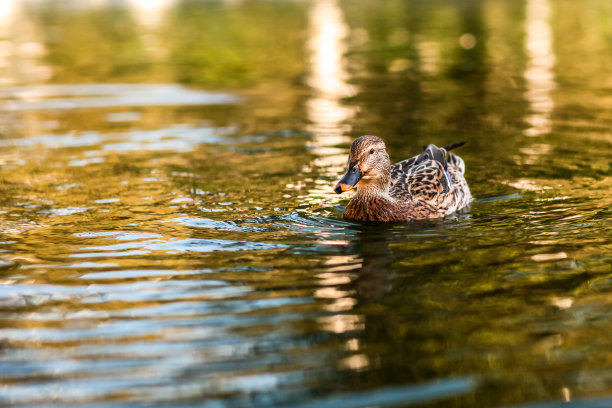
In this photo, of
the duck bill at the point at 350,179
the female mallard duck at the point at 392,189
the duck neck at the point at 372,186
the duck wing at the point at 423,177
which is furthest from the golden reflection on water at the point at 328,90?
the duck bill at the point at 350,179

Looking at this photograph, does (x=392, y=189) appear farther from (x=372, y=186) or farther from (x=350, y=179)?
(x=350, y=179)

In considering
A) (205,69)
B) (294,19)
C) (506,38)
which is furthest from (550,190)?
(294,19)

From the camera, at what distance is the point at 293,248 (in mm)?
8500

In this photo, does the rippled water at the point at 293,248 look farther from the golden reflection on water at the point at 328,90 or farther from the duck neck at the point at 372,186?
the duck neck at the point at 372,186

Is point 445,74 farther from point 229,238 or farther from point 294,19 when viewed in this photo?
point 294,19

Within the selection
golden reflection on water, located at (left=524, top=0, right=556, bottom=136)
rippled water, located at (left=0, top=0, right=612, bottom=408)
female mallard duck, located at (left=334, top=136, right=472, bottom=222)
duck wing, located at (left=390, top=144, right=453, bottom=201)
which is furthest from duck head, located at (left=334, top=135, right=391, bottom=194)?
golden reflection on water, located at (left=524, top=0, right=556, bottom=136)

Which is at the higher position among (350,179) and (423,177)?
(350,179)

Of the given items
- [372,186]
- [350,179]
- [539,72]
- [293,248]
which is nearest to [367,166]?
[372,186]

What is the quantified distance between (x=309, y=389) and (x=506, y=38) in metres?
25.5

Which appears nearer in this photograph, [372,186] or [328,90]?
[372,186]

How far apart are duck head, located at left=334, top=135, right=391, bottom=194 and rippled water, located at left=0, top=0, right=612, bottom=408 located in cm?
55

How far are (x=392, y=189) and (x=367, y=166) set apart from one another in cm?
82

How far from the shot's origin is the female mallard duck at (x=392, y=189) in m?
9.33

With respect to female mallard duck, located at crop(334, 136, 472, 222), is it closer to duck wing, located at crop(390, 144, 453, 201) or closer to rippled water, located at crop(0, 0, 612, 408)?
duck wing, located at crop(390, 144, 453, 201)
